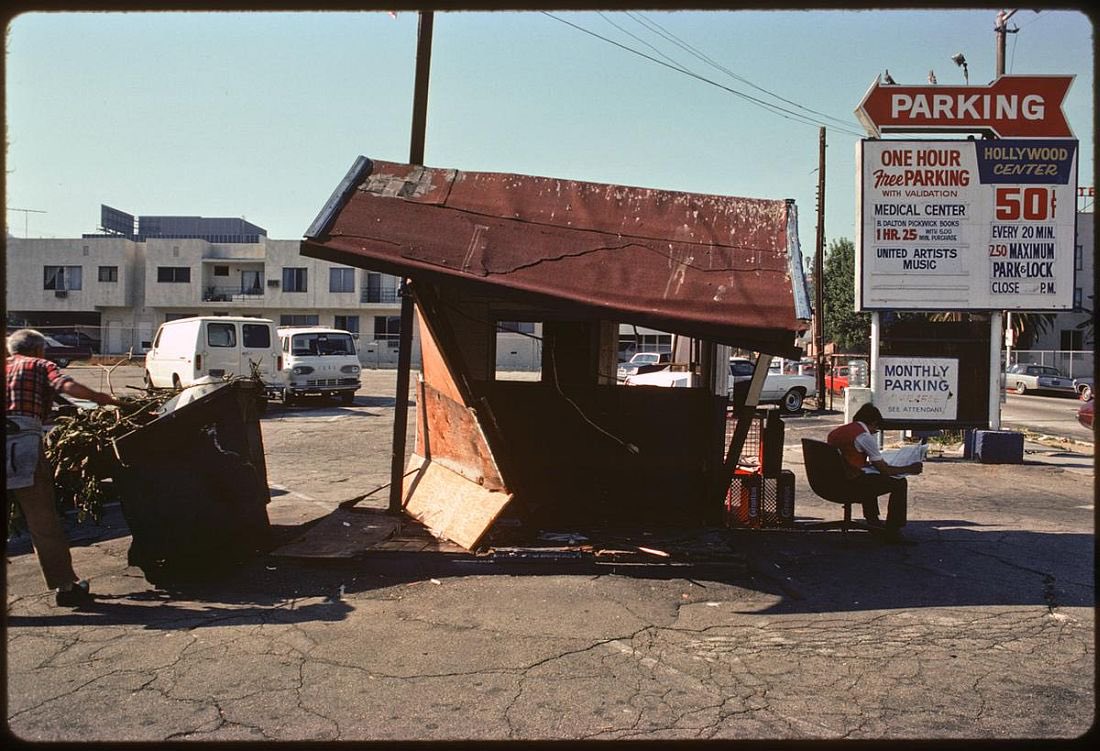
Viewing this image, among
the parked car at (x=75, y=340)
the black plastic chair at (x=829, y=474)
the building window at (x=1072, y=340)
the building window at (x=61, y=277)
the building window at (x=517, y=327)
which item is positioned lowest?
the black plastic chair at (x=829, y=474)

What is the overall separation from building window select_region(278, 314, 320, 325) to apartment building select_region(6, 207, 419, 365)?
A: 0.07 meters

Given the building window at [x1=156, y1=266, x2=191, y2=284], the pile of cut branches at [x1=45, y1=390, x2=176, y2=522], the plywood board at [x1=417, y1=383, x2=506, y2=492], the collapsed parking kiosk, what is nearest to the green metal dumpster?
the pile of cut branches at [x1=45, y1=390, x2=176, y2=522]

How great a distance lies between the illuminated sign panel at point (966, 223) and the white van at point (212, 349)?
43.3 ft

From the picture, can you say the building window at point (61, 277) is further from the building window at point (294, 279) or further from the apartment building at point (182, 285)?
the building window at point (294, 279)

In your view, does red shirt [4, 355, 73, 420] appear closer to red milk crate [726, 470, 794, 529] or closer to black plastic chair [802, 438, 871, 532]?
red milk crate [726, 470, 794, 529]

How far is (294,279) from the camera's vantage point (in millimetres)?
56000

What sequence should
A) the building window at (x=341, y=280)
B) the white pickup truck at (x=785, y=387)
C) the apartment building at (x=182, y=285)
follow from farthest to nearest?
the apartment building at (x=182, y=285) < the building window at (x=341, y=280) < the white pickup truck at (x=785, y=387)

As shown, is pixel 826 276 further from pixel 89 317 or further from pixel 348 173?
pixel 89 317

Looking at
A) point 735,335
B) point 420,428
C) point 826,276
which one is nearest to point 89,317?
point 826,276

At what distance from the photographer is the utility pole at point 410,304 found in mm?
8391

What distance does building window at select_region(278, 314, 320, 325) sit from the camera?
57.1 metres

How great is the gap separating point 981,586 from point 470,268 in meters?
4.80

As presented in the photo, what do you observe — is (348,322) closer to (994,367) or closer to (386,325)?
(386,325)

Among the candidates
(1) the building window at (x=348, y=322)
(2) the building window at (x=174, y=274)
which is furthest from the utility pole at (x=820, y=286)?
(2) the building window at (x=174, y=274)
